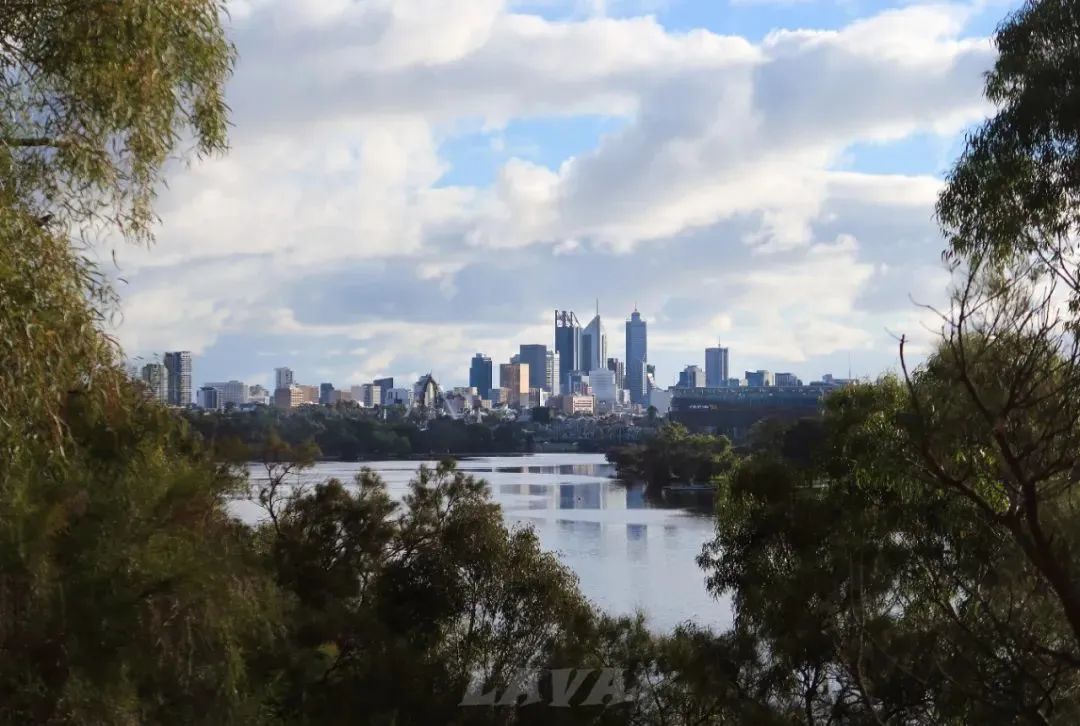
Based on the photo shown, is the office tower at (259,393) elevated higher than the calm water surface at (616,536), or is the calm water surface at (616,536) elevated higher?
the office tower at (259,393)

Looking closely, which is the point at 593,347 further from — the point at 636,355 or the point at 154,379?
the point at 154,379

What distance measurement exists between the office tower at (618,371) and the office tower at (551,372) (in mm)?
5054

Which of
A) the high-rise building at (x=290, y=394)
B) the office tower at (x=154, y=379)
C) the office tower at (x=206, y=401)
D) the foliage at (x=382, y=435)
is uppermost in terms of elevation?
the high-rise building at (x=290, y=394)

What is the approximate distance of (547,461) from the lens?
4122cm

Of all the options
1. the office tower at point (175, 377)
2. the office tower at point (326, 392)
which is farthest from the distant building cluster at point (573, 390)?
the office tower at point (175, 377)

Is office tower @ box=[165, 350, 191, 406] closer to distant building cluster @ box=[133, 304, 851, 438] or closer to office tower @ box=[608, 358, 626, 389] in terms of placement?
distant building cluster @ box=[133, 304, 851, 438]

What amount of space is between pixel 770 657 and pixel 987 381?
439 cm

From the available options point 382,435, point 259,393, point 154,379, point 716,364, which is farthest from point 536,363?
point 154,379

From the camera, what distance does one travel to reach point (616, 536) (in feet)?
56.9

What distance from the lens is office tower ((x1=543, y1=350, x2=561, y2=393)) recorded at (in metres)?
105

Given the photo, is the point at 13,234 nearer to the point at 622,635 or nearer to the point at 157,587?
the point at 157,587

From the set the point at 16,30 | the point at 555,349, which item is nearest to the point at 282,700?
the point at 16,30

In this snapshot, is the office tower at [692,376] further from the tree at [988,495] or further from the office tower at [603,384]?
the tree at [988,495]

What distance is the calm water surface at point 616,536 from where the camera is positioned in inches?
458
